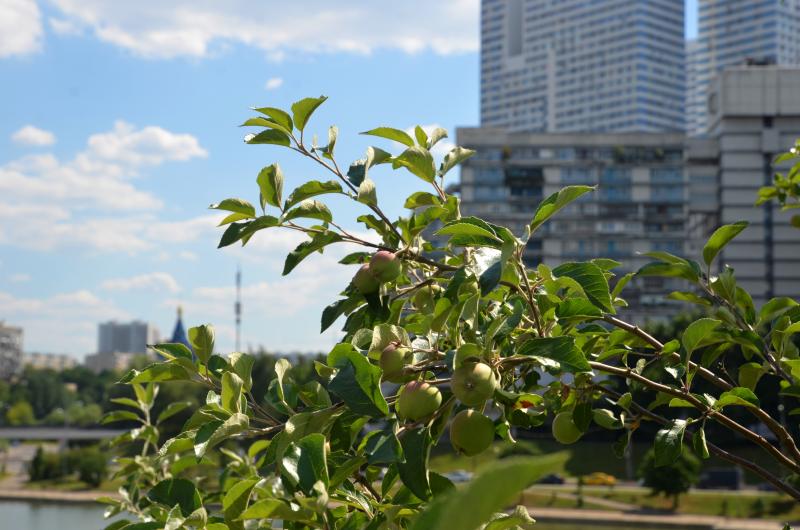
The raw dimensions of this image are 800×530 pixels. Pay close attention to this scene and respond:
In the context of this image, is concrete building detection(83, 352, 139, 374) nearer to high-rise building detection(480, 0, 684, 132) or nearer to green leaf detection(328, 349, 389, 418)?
high-rise building detection(480, 0, 684, 132)

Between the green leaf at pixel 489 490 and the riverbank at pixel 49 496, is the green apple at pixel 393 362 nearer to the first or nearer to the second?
the green leaf at pixel 489 490

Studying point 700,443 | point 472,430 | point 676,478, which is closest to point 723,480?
point 676,478

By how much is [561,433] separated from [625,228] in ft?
209

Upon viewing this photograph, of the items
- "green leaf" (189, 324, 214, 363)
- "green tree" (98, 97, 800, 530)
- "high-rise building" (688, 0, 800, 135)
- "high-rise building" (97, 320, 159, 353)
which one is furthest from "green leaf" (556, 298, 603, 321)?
"high-rise building" (97, 320, 159, 353)

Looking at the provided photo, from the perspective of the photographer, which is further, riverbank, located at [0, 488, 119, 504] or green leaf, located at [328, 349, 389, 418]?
riverbank, located at [0, 488, 119, 504]

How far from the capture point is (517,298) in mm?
1874

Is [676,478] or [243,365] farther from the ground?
[243,365]

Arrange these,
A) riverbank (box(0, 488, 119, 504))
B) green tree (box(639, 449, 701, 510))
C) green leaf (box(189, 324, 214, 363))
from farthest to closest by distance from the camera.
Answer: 1. riverbank (box(0, 488, 119, 504))
2. green tree (box(639, 449, 701, 510))
3. green leaf (box(189, 324, 214, 363))

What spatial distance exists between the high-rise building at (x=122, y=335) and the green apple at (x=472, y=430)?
186 m

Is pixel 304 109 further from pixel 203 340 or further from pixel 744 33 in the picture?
pixel 744 33

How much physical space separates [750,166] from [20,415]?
58321 millimetres

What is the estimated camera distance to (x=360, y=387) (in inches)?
60.3

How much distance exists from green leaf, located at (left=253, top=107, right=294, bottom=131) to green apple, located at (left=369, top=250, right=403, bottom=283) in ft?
1.16

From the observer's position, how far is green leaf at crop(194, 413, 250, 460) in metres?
1.66
